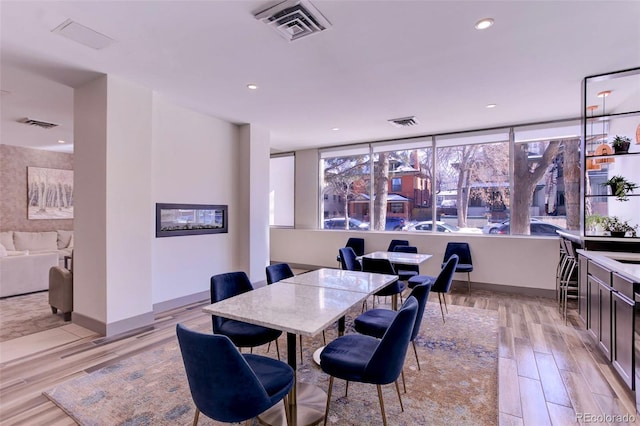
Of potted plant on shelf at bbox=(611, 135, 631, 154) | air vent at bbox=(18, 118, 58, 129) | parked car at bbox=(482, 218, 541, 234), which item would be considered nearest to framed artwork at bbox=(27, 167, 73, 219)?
air vent at bbox=(18, 118, 58, 129)

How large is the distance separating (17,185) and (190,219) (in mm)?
5220

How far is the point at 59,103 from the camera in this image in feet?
14.3

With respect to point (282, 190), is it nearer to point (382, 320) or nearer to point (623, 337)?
point (382, 320)

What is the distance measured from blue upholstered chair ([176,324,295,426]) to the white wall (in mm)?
3190

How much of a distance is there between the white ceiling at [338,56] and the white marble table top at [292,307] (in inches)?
84.1

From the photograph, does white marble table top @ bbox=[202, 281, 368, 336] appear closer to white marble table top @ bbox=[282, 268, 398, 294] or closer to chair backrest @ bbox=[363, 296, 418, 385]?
white marble table top @ bbox=[282, 268, 398, 294]

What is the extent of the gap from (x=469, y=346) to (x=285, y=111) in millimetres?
3888

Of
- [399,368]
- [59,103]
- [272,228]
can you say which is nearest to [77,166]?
[59,103]

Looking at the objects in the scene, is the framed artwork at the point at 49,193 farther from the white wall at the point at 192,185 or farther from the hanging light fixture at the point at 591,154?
the hanging light fixture at the point at 591,154

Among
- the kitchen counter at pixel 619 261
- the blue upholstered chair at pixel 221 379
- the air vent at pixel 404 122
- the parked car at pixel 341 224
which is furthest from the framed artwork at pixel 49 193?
the kitchen counter at pixel 619 261

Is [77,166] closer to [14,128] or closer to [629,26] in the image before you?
[14,128]

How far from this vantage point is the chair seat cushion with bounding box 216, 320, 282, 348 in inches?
92.1

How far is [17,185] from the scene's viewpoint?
6.95 m

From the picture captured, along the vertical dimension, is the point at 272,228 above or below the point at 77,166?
below
